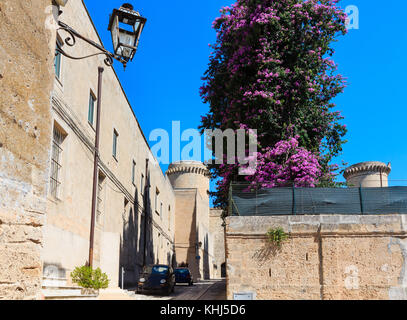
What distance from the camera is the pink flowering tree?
17.0 m

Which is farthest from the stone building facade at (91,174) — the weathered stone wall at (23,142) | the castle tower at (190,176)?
the castle tower at (190,176)

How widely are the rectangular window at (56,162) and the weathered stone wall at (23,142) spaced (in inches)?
353

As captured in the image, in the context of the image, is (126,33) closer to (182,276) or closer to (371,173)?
(182,276)

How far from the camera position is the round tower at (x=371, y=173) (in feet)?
171

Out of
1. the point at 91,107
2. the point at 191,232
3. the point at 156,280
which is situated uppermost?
the point at 91,107

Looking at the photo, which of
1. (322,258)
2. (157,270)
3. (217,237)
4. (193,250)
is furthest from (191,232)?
(322,258)

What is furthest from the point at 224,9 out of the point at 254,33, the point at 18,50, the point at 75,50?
the point at 18,50

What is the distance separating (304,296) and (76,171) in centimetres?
822

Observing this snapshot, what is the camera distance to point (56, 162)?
13.1 meters

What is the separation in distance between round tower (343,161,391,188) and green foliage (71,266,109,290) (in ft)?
145

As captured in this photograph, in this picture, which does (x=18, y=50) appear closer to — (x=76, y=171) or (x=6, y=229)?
(x=6, y=229)

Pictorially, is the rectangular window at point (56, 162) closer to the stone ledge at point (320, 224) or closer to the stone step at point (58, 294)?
the stone ledge at point (320, 224)

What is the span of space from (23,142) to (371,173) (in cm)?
5309

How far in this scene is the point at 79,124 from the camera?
49.2 ft
